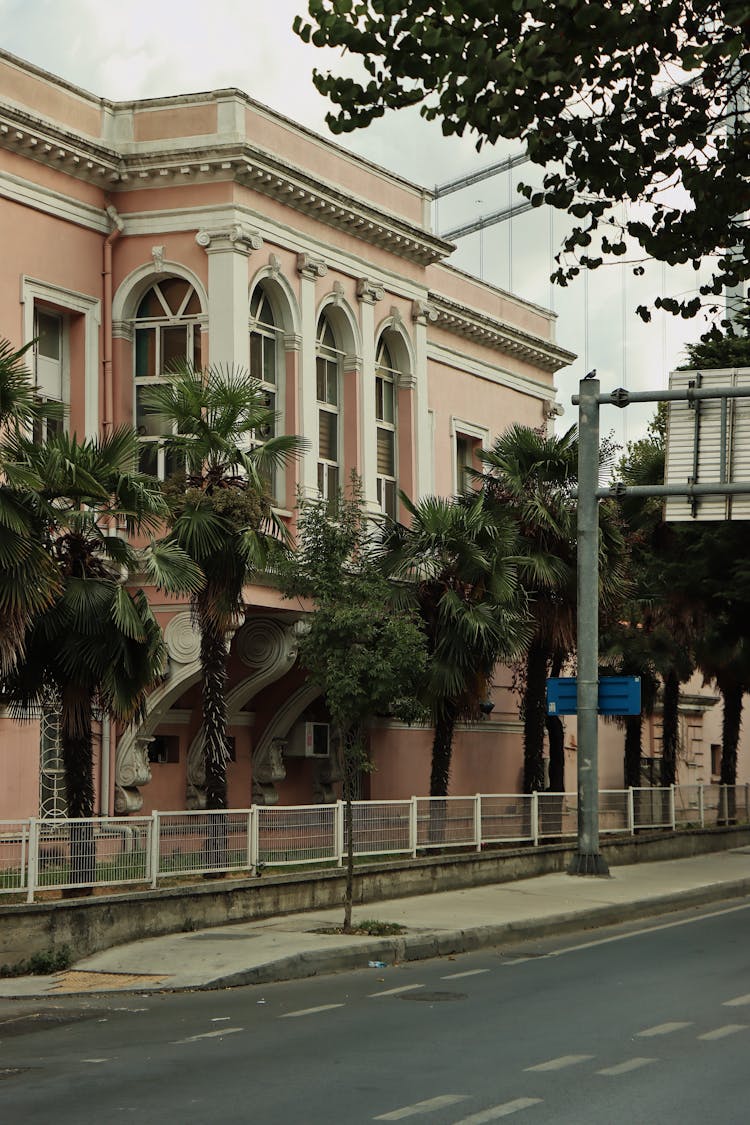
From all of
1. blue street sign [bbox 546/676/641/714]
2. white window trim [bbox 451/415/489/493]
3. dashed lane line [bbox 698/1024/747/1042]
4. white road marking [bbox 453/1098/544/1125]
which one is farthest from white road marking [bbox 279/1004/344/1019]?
white window trim [bbox 451/415/489/493]

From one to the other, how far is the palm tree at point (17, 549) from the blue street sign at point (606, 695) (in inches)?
407

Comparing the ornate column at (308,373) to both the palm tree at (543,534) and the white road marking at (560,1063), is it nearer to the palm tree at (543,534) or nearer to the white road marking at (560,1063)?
the palm tree at (543,534)

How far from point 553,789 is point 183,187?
43.4ft

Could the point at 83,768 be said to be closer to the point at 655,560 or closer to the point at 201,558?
the point at 201,558

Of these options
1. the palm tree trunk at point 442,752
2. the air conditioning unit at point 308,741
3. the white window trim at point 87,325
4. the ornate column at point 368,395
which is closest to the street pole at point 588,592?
the palm tree trunk at point 442,752

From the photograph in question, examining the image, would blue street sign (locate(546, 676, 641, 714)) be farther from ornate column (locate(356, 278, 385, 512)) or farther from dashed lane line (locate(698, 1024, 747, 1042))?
Answer: dashed lane line (locate(698, 1024, 747, 1042))

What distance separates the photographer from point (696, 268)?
13211mm

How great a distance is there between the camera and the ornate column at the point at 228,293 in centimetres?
2542

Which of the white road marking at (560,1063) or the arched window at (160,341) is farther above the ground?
the arched window at (160,341)

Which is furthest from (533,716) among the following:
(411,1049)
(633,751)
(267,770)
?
(411,1049)

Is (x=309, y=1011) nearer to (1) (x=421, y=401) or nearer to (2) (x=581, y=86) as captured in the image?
(2) (x=581, y=86)

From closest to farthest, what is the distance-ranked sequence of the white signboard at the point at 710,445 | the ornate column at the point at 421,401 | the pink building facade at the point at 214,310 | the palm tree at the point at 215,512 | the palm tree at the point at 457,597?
the palm tree at the point at 215,512 → the white signboard at the point at 710,445 → the pink building facade at the point at 214,310 → the palm tree at the point at 457,597 → the ornate column at the point at 421,401

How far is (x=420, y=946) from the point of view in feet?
57.2

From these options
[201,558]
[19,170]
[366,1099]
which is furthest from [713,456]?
[366,1099]
